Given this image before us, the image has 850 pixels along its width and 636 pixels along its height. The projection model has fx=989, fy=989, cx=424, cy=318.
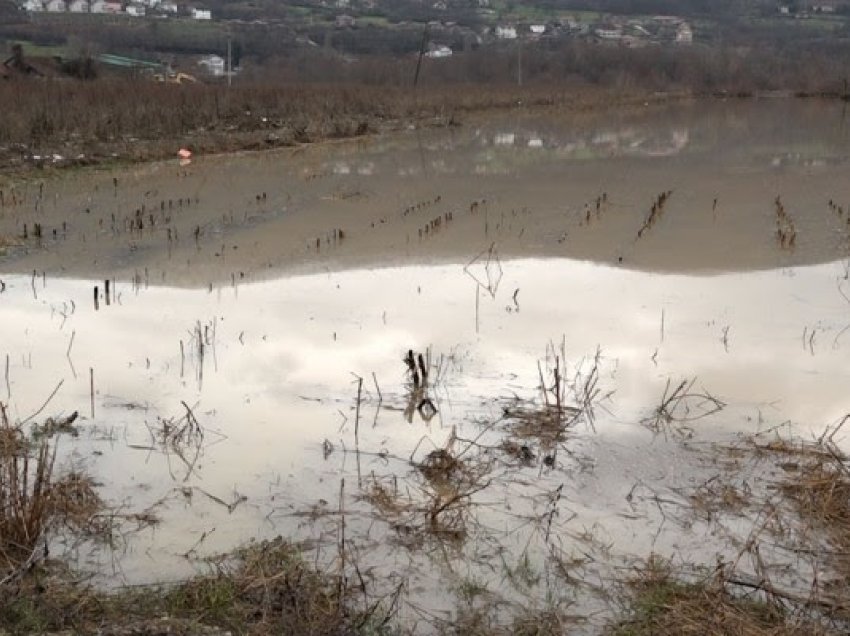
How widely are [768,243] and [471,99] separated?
85.9 feet

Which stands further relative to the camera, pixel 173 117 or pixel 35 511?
pixel 173 117

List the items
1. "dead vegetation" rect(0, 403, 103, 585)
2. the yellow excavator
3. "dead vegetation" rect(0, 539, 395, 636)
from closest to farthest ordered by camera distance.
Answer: "dead vegetation" rect(0, 539, 395, 636) → "dead vegetation" rect(0, 403, 103, 585) → the yellow excavator

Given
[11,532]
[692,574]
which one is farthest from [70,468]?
[692,574]

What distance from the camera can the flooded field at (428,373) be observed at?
174 inches

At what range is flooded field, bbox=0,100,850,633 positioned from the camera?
4410 millimetres

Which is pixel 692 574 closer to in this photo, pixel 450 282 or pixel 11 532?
pixel 11 532

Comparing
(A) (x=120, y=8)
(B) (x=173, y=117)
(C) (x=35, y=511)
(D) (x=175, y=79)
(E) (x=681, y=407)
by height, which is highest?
(A) (x=120, y=8)

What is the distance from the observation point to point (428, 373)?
6.70m

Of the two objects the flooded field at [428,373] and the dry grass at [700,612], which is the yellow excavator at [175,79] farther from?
the dry grass at [700,612]

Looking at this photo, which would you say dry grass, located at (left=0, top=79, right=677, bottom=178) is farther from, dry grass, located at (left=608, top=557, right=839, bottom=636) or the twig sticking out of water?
dry grass, located at (left=608, top=557, right=839, bottom=636)

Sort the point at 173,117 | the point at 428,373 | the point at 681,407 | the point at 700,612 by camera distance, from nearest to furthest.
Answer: the point at 700,612 < the point at 681,407 < the point at 428,373 < the point at 173,117

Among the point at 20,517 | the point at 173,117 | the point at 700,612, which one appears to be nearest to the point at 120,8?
the point at 173,117

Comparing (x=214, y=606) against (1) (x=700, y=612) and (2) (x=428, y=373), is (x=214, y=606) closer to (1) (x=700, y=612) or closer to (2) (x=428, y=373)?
(1) (x=700, y=612)

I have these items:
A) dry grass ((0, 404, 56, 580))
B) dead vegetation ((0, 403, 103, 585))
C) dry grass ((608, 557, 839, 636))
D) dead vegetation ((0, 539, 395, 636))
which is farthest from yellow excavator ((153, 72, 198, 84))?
dry grass ((608, 557, 839, 636))
